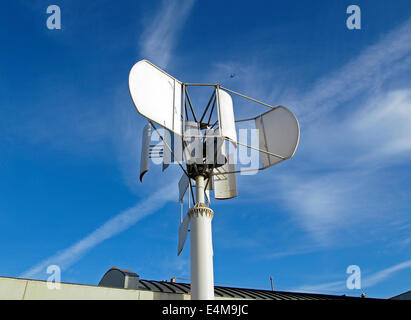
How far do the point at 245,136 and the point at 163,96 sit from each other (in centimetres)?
555

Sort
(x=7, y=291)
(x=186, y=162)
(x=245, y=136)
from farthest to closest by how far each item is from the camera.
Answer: (x=245, y=136), (x=186, y=162), (x=7, y=291)

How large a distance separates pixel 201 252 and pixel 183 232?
1.89m

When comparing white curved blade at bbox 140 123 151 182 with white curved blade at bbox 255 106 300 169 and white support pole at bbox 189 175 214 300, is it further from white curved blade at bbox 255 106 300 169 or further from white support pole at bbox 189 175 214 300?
white curved blade at bbox 255 106 300 169

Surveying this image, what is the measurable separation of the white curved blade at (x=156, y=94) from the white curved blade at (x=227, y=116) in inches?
94.6

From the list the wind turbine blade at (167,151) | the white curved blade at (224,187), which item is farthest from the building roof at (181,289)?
the wind turbine blade at (167,151)

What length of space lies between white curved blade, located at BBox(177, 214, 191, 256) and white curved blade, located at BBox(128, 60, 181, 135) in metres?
4.71

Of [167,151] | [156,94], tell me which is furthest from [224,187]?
[156,94]

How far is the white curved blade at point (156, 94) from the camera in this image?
16.0m

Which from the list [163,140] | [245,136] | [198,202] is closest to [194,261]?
[198,202]

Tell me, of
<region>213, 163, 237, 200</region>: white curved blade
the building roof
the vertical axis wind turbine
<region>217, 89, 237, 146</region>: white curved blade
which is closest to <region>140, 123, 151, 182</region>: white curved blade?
the vertical axis wind turbine

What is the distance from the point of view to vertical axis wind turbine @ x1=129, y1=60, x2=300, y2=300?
16.5 m
